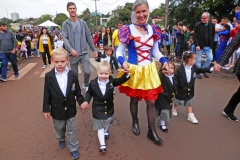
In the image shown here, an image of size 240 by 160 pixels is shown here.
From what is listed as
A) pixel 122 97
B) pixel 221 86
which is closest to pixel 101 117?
pixel 122 97

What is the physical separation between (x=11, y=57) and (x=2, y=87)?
1.32 m

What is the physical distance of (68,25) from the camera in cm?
445

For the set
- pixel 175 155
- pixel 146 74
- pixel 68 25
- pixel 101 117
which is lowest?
pixel 175 155

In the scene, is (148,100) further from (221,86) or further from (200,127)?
(221,86)

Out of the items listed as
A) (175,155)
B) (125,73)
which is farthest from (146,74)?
(175,155)

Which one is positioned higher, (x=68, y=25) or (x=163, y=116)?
(x=68, y=25)

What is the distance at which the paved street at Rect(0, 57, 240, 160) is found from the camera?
2793 mm

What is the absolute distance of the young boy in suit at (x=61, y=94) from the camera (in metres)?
2.60

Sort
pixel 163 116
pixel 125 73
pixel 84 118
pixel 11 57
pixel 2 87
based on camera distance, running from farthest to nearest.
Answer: pixel 11 57
pixel 2 87
pixel 84 118
pixel 163 116
pixel 125 73

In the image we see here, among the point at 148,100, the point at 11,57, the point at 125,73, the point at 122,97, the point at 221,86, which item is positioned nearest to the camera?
the point at 125,73

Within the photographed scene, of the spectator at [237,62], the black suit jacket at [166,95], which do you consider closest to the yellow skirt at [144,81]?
the black suit jacket at [166,95]

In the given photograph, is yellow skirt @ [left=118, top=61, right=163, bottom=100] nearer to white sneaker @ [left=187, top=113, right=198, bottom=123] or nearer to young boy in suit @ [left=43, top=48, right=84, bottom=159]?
young boy in suit @ [left=43, top=48, right=84, bottom=159]

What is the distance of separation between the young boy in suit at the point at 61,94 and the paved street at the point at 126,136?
43cm

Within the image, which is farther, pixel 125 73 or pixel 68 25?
pixel 68 25
